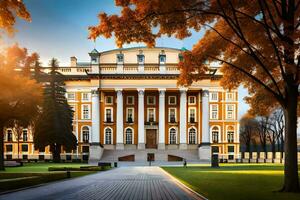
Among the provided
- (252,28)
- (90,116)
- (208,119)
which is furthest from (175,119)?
(252,28)

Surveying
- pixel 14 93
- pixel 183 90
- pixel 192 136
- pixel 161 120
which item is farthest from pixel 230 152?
pixel 14 93

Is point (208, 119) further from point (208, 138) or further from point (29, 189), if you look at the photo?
point (29, 189)

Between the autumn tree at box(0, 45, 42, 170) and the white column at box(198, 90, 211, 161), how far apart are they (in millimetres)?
33886

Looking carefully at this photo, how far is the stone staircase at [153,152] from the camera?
61.1 metres

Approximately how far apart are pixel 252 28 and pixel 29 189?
1190 cm

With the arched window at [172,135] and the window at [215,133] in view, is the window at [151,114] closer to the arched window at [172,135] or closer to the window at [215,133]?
the arched window at [172,135]

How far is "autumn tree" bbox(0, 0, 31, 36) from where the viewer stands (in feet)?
41.4

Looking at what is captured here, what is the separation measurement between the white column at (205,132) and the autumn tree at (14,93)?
33886mm

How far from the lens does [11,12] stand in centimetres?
1310

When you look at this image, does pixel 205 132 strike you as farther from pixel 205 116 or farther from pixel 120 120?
pixel 120 120

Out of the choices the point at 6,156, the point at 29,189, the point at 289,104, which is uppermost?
the point at 289,104

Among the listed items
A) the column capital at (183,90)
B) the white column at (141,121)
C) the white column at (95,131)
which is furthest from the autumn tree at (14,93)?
the column capital at (183,90)

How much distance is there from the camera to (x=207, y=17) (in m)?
15.1

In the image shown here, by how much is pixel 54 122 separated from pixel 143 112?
1713cm
